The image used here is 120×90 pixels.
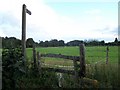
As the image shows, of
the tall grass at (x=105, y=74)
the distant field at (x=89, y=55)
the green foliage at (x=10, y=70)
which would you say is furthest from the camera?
the distant field at (x=89, y=55)

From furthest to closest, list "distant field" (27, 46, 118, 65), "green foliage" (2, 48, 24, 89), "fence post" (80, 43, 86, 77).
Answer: "distant field" (27, 46, 118, 65) → "fence post" (80, 43, 86, 77) → "green foliage" (2, 48, 24, 89)

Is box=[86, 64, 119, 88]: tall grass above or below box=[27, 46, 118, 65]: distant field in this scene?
below

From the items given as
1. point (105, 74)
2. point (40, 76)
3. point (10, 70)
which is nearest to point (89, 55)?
point (40, 76)

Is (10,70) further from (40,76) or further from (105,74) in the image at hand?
(105,74)

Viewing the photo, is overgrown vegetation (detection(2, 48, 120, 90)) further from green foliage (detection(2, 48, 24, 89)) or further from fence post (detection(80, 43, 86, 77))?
fence post (detection(80, 43, 86, 77))

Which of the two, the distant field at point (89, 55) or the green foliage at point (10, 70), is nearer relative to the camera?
the green foliage at point (10, 70)

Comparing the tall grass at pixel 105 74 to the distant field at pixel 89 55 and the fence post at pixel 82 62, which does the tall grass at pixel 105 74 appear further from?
the distant field at pixel 89 55

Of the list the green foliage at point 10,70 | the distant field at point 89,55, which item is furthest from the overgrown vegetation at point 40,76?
the distant field at point 89,55

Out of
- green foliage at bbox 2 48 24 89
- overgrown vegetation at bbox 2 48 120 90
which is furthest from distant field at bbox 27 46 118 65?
green foliage at bbox 2 48 24 89

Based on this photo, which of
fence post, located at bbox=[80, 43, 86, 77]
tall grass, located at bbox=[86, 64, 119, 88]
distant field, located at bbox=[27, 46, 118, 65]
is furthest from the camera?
distant field, located at bbox=[27, 46, 118, 65]

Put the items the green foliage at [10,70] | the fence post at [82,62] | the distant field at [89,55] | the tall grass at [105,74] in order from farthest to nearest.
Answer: the distant field at [89,55] < the fence post at [82,62] < the tall grass at [105,74] < the green foliage at [10,70]

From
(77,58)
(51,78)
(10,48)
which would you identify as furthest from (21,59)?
(77,58)

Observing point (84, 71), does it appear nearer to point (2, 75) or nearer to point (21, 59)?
point (21, 59)

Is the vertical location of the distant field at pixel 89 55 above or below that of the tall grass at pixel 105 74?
above
